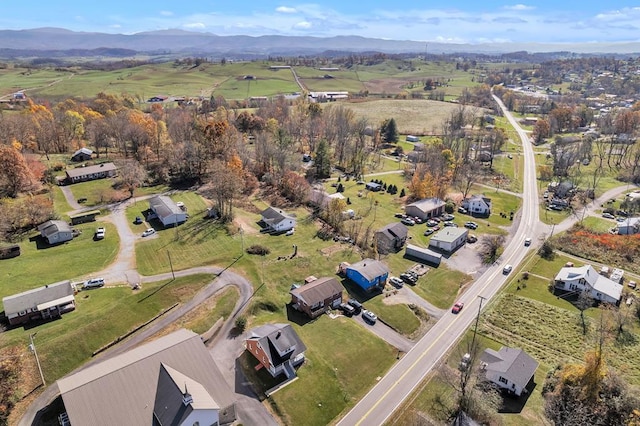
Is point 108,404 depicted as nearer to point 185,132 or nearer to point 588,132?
point 185,132

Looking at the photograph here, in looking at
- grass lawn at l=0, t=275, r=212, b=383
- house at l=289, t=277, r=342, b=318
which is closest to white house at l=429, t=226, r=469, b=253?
house at l=289, t=277, r=342, b=318

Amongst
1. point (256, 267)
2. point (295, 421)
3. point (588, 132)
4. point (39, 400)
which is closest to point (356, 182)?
point (256, 267)

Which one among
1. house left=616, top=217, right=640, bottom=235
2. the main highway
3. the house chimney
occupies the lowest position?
the main highway

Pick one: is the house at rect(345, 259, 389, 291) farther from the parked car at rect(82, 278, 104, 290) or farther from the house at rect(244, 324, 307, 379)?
the parked car at rect(82, 278, 104, 290)

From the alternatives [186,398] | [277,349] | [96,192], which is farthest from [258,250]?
[96,192]

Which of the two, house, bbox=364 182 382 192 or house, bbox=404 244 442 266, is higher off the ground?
house, bbox=364 182 382 192

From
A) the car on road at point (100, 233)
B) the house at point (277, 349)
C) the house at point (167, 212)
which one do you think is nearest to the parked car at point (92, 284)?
the car on road at point (100, 233)

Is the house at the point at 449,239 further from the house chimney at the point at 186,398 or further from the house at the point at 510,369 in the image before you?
the house chimney at the point at 186,398
